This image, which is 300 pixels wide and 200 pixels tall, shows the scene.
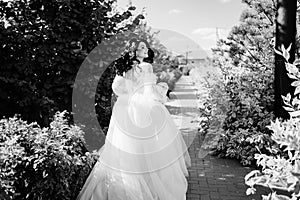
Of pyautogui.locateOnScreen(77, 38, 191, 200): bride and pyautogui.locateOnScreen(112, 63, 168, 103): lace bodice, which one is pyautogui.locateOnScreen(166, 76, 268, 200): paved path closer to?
pyautogui.locateOnScreen(77, 38, 191, 200): bride

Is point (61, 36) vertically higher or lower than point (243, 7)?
lower

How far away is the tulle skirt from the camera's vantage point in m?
3.07

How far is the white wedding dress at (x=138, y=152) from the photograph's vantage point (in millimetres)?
3082

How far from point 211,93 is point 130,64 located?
2.93m

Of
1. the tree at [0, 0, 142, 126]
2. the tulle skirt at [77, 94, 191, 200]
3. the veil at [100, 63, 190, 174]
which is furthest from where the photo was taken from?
the tree at [0, 0, 142, 126]

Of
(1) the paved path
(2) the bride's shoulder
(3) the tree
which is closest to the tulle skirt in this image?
(2) the bride's shoulder

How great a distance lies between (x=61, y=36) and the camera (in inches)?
159

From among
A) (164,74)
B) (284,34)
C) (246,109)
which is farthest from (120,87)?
(164,74)

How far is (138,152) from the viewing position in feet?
10.8

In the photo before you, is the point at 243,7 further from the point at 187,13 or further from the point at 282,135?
the point at 282,135

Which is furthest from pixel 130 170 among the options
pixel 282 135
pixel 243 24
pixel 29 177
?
pixel 243 24

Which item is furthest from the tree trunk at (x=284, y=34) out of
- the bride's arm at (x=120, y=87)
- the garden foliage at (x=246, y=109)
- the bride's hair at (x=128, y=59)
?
the bride's arm at (x=120, y=87)

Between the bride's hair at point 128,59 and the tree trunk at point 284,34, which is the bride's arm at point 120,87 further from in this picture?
the tree trunk at point 284,34

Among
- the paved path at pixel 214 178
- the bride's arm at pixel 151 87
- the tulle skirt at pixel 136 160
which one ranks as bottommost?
the paved path at pixel 214 178
